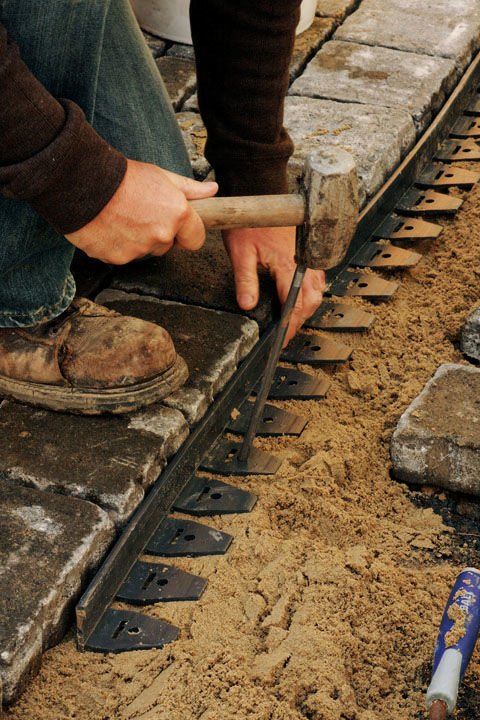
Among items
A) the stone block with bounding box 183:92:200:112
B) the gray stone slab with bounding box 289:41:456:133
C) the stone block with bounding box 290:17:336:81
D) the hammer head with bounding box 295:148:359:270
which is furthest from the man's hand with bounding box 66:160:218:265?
the stone block with bounding box 290:17:336:81

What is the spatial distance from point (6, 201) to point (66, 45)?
0.44 metres

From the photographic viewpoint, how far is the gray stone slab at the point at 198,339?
2260mm

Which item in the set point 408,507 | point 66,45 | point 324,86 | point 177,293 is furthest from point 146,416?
point 324,86

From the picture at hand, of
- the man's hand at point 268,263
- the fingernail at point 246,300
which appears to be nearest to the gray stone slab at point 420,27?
the man's hand at point 268,263

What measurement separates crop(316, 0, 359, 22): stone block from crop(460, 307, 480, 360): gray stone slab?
2.68m

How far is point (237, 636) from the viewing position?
1.76 meters

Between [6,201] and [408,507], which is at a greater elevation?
[6,201]

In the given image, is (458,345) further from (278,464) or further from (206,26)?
(206,26)

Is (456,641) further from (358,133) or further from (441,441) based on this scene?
(358,133)

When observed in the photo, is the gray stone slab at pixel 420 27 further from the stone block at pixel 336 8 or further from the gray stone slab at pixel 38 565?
the gray stone slab at pixel 38 565

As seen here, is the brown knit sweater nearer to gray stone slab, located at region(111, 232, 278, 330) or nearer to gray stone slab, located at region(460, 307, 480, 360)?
gray stone slab, located at region(111, 232, 278, 330)

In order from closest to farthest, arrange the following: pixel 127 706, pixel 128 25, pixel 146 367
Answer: pixel 127 706 → pixel 146 367 → pixel 128 25

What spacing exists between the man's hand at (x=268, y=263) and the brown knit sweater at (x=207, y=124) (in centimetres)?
15

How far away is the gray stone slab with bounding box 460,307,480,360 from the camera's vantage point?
99.3 inches
